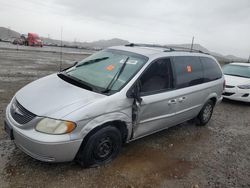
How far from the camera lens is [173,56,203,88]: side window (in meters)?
4.20

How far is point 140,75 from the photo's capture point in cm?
348

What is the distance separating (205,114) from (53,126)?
397 cm

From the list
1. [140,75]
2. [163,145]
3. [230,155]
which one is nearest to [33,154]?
[140,75]

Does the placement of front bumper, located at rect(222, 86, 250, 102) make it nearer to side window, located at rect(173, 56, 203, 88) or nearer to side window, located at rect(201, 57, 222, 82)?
side window, located at rect(201, 57, 222, 82)

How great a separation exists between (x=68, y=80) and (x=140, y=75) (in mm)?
1196

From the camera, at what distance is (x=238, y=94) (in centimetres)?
779

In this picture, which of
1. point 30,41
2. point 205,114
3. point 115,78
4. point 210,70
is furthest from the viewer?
point 30,41

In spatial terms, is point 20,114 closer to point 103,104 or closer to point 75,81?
point 75,81

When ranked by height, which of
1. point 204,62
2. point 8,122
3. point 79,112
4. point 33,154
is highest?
point 204,62

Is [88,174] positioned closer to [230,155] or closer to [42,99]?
[42,99]

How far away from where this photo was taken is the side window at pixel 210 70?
5.08 meters

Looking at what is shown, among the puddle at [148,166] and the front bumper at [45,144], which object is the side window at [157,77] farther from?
the front bumper at [45,144]

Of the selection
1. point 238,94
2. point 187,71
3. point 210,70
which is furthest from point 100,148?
point 238,94

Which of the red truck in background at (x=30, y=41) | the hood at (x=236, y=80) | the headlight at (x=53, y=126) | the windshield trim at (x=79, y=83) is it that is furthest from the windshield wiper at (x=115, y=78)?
the red truck in background at (x=30, y=41)
